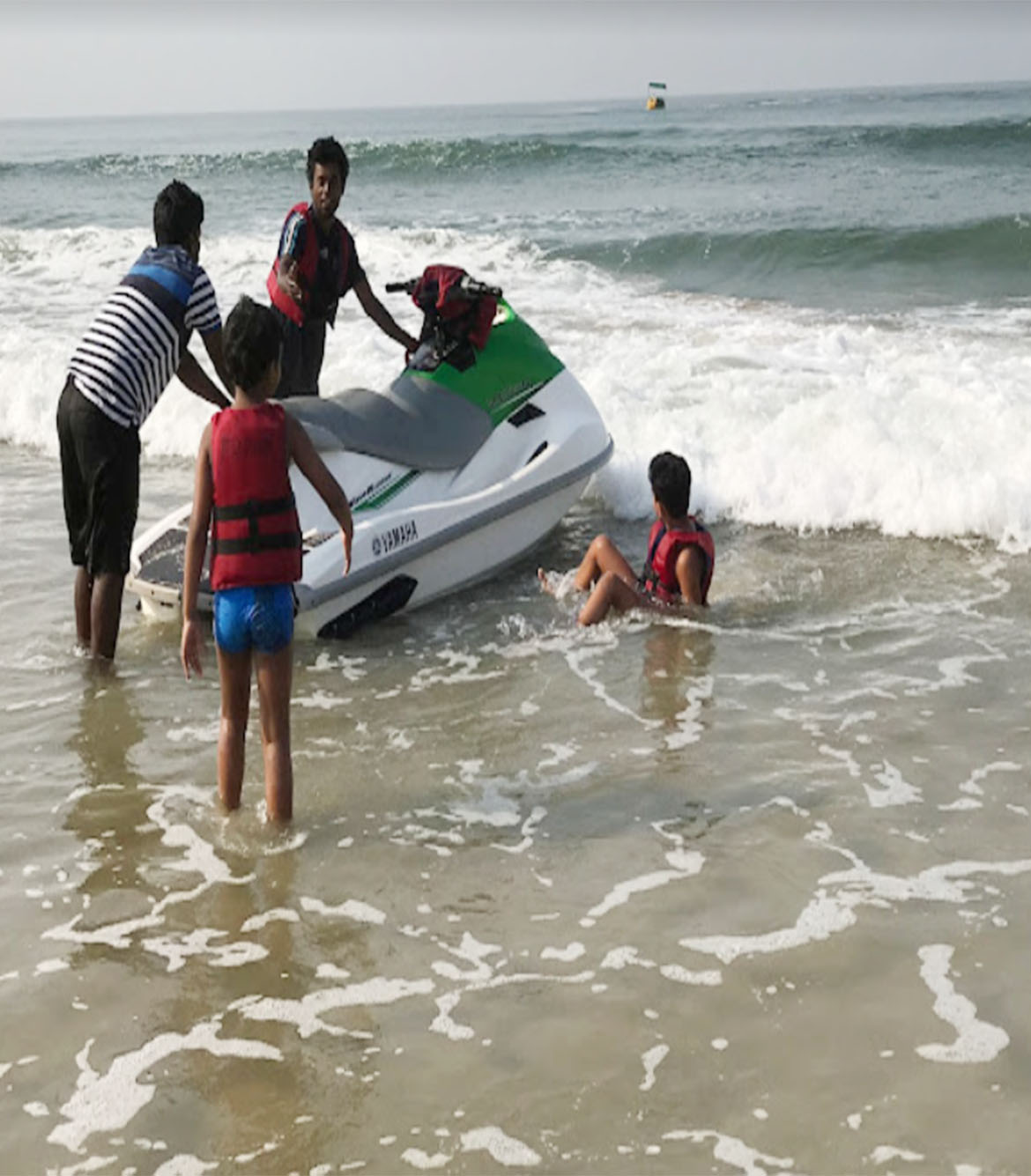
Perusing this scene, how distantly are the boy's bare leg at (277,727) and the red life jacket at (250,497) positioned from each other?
0.82 ft

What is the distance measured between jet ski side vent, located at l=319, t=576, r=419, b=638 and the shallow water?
0.25 feet

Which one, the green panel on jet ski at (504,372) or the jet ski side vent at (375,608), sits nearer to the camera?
the jet ski side vent at (375,608)

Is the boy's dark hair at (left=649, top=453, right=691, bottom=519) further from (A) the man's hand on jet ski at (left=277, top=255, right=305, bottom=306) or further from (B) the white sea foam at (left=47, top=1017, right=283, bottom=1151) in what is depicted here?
(B) the white sea foam at (left=47, top=1017, right=283, bottom=1151)

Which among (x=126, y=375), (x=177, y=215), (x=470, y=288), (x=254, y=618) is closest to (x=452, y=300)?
(x=470, y=288)

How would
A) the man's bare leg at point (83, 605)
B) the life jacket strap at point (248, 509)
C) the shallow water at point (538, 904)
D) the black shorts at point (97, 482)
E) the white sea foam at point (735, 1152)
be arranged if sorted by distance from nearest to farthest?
the white sea foam at point (735, 1152)
the shallow water at point (538, 904)
the life jacket strap at point (248, 509)
the black shorts at point (97, 482)
the man's bare leg at point (83, 605)

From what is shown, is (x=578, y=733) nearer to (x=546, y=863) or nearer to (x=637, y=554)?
(x=546, y=863)

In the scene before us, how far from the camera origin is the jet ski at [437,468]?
6121mm

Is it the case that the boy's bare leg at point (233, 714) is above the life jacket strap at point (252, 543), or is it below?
below

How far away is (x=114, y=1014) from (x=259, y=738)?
1.74m

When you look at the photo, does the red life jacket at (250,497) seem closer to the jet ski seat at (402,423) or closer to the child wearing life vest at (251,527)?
the child wearing life vest at (251,527)

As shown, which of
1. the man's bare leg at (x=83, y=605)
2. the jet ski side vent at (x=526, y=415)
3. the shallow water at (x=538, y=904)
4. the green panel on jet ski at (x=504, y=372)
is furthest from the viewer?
the jet ski side vent at (x=526, y=415)

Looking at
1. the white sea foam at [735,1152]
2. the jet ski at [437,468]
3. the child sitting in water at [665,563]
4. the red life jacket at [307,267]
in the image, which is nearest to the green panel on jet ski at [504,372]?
the jet ski at [437,468]

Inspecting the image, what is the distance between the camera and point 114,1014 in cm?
355

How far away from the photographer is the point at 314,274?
21.7 ft
